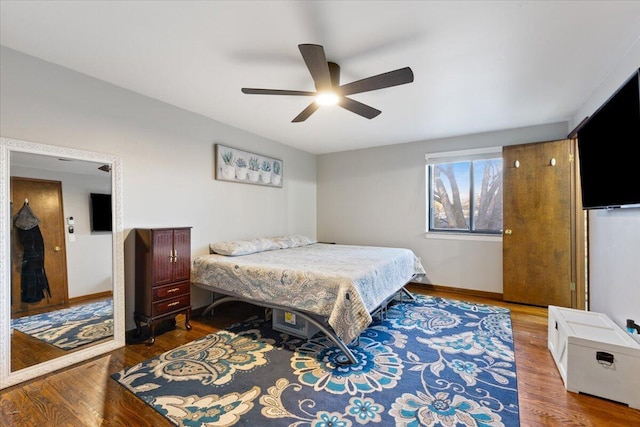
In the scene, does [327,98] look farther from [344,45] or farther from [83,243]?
[83,243]

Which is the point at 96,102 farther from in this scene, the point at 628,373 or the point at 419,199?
the point at 628,373

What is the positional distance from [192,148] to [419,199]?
3537 mm

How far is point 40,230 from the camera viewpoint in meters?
2.28

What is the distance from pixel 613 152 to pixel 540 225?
182cm

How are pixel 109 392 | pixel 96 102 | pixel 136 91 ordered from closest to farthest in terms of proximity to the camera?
pixel 109 392 → pixel 96 102 → pixel 136 91

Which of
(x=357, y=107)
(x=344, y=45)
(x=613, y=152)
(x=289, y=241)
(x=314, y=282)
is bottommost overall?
(x=314, y=282)

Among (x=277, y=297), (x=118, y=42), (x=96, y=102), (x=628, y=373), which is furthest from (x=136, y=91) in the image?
(x=628, y=373)

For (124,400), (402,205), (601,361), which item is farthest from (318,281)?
(402,205)

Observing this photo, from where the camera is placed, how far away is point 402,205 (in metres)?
4.86

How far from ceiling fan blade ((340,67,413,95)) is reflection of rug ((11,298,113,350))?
2960 millimetres

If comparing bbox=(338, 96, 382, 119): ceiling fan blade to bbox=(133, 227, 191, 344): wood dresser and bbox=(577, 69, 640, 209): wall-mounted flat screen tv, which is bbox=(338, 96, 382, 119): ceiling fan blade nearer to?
bbox=(577, 69, 640, 209): wall-mounted flat screen tv

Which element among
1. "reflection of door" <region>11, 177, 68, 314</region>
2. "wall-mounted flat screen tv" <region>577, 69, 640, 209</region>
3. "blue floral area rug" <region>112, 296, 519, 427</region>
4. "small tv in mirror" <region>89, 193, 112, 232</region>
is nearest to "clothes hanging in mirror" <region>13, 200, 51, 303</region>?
"reflection of door" <region>11, 177, 68, 314</region>

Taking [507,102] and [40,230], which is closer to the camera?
A: [40,230]

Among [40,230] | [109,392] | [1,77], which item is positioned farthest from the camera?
[40,230]
